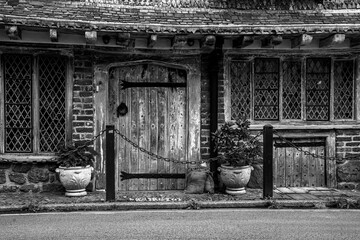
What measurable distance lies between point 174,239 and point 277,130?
446 centimetres

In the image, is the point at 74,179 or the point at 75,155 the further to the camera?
the point at 75,155

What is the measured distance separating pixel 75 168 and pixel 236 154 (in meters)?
3.04

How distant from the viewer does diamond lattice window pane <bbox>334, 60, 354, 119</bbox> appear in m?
9.69

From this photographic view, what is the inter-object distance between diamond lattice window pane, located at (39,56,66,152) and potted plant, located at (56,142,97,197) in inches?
22.4

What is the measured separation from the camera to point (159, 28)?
819cm

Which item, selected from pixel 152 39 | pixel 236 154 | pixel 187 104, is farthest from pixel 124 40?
pixel 236 154

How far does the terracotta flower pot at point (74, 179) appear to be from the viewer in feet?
→ 26.9

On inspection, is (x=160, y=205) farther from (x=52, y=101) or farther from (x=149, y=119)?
(x=52, y=101)

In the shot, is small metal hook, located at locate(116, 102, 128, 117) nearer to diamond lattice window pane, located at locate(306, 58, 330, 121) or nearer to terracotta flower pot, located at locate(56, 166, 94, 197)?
terracotta flower pot, located at locate(56, 166, 94, 197)

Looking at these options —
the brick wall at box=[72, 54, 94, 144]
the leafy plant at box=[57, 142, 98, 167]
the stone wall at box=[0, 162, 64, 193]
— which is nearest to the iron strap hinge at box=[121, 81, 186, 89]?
the brick wall at box=[72, 54, 94, 144]

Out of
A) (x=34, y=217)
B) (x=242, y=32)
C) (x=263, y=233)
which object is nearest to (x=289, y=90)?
(x=242, y=32)

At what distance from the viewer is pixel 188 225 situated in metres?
6.49

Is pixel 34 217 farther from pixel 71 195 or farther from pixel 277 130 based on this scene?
pixel 277 130

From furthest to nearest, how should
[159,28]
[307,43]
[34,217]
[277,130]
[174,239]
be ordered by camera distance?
1. [277,130]
2. [307,43]
3. [159,28]
4. [34,217]
5. [174,239]
